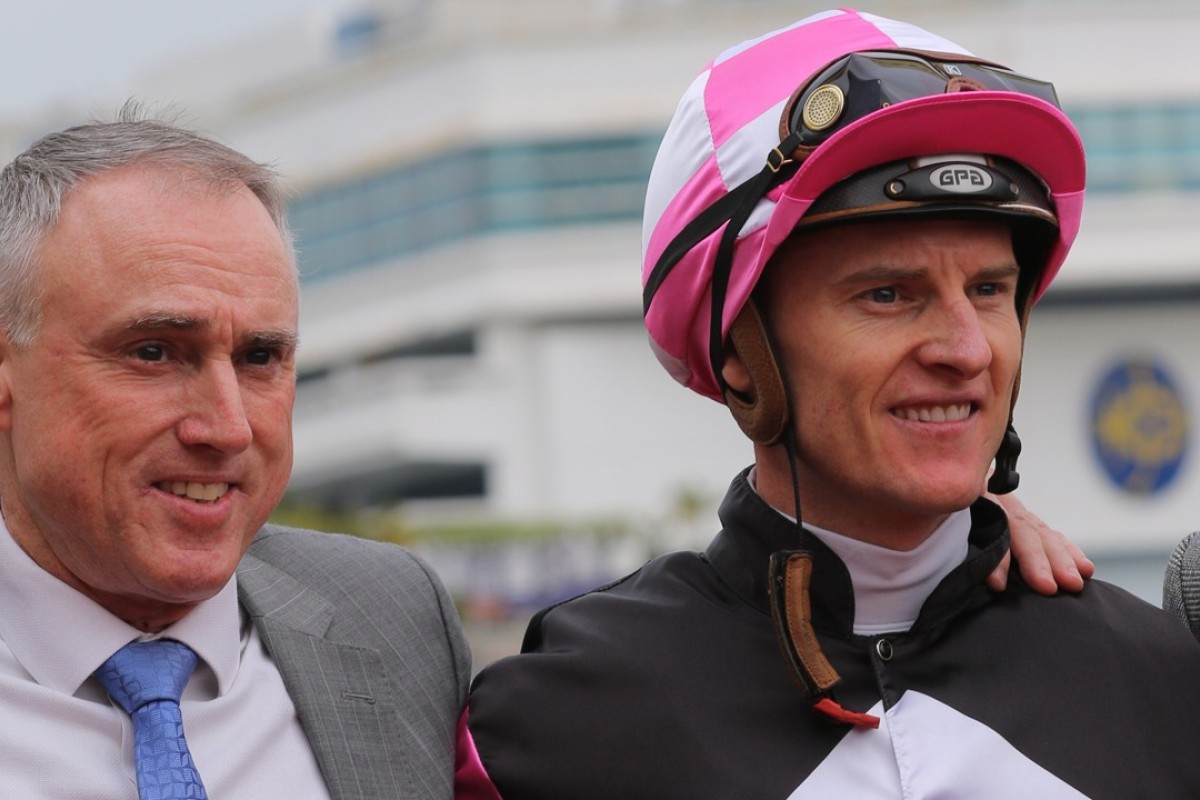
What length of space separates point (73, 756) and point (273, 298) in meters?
0.79

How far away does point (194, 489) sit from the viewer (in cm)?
319

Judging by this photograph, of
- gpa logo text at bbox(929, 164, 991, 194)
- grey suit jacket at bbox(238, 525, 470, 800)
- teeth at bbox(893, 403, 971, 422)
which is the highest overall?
gpa logo text at bbox(929, 164, 991, 194)

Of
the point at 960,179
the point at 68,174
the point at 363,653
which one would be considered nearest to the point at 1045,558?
the point at 960,179

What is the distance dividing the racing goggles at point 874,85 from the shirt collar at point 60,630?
128 centimetres

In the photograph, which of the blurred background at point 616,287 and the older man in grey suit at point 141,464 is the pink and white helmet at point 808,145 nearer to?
the older man in grey suit at point 141,464

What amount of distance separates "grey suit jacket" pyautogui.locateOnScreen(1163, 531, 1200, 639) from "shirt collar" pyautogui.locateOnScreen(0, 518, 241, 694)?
5.37 feet

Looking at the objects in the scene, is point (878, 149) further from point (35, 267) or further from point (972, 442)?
point (35, 267)

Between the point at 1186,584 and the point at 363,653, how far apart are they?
1.45m

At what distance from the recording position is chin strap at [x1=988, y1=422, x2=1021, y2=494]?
3.63 metres

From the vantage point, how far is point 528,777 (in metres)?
3.44

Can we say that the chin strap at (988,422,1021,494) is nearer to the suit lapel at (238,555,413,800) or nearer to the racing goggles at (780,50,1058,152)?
the racing goggles at (780,50,1058,152)

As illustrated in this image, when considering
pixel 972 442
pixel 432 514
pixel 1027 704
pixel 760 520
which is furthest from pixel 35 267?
pixel 432 514

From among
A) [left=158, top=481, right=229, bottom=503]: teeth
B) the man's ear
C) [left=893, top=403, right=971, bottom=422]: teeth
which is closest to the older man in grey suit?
[left=158, top=481, right=229, bottom=503]: teeth

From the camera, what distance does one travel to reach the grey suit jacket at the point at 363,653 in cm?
342
